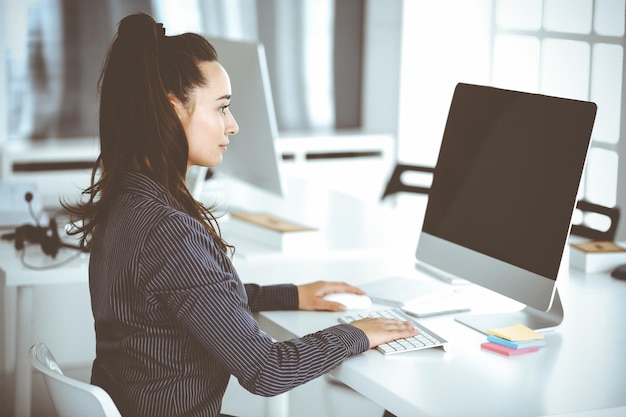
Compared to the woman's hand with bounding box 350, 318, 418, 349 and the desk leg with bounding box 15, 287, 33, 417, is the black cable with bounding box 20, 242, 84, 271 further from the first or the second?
the woman's hand with bounding box 350, 318, 418, 349

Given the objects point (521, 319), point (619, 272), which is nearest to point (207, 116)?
point (521, 319)

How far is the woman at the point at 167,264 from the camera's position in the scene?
151 centimetres

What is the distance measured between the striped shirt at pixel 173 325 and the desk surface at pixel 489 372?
0.11 m

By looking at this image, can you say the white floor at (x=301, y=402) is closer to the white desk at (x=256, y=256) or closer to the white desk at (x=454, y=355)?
the white desk at (x=256, y=256)

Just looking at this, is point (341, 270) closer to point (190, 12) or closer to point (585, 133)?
point (585, 133)

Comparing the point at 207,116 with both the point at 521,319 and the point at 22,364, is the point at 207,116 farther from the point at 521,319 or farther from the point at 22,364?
the point at 22,364

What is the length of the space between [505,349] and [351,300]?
0.40 metres

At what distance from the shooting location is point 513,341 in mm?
1752

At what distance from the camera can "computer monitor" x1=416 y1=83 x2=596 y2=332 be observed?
5.76 feet

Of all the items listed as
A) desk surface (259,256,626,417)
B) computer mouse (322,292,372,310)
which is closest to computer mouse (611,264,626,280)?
desk surface (259,256,626,417)

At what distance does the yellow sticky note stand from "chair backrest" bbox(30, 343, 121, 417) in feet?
2.60

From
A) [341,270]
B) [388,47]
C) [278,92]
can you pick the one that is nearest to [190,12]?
[278,92]

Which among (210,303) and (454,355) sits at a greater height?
(210,303)

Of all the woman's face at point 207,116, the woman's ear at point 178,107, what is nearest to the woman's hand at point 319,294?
the woman's face at point 207,116
